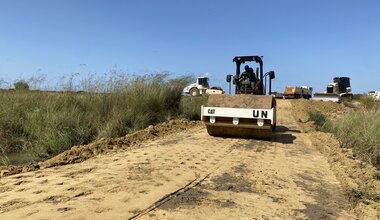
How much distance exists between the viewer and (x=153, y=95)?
47.5 feet

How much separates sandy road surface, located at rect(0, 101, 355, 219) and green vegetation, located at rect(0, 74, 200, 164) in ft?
7.12

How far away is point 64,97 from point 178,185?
750 cm

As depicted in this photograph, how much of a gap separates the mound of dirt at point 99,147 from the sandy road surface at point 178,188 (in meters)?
0.41

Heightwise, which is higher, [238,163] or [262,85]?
[262,85]

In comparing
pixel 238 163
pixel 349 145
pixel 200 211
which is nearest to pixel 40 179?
pixel 200 211

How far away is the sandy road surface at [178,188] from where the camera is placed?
15.1 feet

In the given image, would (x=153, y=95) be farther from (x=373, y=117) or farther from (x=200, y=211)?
(x=200, y=211)

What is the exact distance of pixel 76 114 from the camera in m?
10.9

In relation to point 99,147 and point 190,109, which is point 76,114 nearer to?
point 99,147

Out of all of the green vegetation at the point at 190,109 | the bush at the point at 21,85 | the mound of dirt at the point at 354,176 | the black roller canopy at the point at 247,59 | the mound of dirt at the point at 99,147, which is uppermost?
the black roller canopy at the point at 247,59

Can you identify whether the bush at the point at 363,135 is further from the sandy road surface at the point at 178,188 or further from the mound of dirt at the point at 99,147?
the mound of dirt at the point at 99,147

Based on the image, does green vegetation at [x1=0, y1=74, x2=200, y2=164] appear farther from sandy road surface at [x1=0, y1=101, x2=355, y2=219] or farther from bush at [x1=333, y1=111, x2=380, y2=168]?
bush at [x1=333, y1=111, x2=380, y2=168]

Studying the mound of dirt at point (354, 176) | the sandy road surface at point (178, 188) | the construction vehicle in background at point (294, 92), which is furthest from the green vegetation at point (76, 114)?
the construction vehicle in background at point (294, 92)

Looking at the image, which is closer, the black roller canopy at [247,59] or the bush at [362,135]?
the bush at [362,135]
